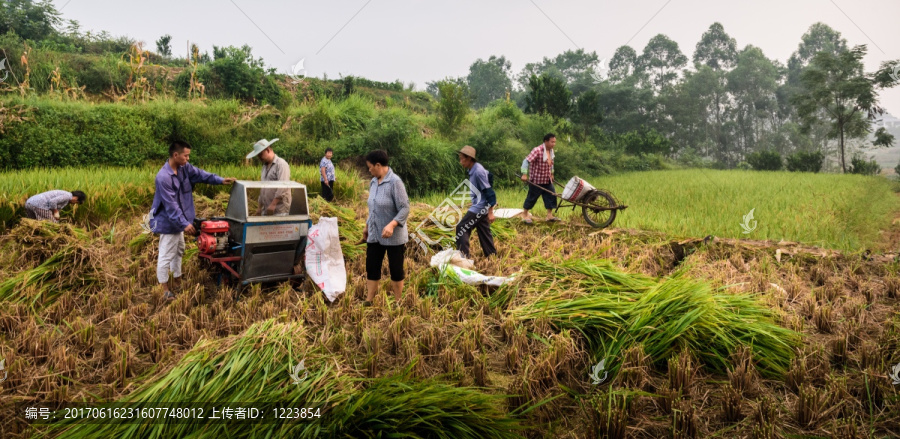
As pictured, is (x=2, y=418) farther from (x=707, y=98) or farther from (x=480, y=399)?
(x=707, y=98)

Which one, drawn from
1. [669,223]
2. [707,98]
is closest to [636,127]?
[707,98]

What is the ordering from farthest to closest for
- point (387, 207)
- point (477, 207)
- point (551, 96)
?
point (551, 96) → point (477, 207) → point (387, 207)

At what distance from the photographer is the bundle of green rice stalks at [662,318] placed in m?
2.88

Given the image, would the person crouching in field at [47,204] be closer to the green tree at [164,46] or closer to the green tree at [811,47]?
the green tree at [164,46]

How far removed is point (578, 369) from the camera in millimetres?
2893

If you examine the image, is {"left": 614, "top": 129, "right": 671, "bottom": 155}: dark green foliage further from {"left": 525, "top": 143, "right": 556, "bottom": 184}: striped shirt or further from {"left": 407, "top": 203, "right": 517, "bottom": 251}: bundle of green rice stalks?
{"left": 407, "top": 203, "right": 517, "bottom": 251}: bundle of green rice stalks

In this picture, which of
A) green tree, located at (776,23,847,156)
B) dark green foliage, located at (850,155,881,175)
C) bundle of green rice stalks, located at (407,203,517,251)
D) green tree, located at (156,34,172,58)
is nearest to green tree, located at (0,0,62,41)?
green tree, located at (156,34,172,58)

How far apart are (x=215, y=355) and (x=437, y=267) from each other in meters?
2.38

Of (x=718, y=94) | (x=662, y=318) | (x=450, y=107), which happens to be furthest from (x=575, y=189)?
(x=718, y=94)

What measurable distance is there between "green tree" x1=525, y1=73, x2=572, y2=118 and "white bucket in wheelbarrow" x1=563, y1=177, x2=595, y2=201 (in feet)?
46.2

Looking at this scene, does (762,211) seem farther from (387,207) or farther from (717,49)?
(717,49)

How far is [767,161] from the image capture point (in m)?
24.8

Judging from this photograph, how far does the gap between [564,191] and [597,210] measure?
556 millimetres

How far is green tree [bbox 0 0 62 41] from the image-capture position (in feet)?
63.7
